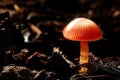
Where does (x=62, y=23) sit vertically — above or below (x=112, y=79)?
above

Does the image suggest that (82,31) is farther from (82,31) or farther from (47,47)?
(47,47)

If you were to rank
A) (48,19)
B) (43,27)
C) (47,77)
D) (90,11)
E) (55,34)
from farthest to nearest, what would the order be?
(90,11)
(48,19)
(43,27)
(55,34)
(47,77)

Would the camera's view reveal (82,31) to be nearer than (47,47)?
Yes

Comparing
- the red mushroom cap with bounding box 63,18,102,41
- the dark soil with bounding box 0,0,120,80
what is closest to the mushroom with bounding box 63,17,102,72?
the red mushroom cap with bounding box 63,18,102,41

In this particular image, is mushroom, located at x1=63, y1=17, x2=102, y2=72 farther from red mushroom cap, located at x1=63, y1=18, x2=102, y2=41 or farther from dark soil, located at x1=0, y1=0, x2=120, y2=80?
dark soil, located at x1=0, y1=0, x2=120, y2=80

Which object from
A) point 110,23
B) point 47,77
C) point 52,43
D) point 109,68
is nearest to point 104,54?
point 52,43

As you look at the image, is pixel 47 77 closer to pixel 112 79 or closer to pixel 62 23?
pixel 112 79

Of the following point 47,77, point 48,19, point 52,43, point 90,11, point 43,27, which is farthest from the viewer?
point 90,11

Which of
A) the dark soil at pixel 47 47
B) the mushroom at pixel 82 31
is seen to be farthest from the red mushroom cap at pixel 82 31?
the dark soil at pixel 47 47

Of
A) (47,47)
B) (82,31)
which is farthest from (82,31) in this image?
Result: (47,47)

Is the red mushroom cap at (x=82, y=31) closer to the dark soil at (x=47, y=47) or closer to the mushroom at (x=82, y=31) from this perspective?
the mushroom at (x=82, y=31)

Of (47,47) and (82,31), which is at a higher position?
(47,47)
